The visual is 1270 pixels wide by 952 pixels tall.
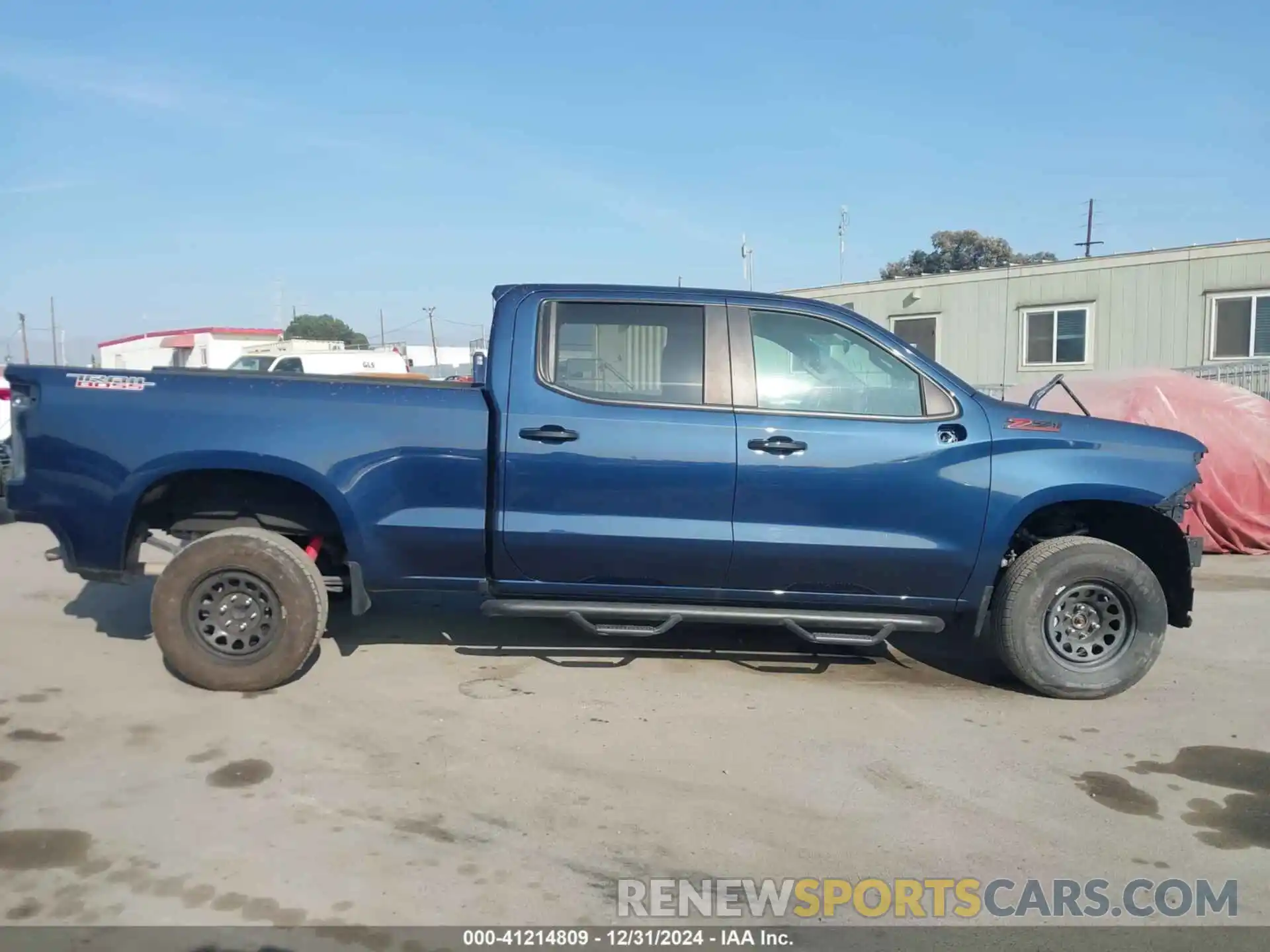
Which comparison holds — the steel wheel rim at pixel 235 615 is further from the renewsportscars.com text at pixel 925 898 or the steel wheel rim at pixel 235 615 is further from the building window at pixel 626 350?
the renewsportscars.com text at pixel 925 898

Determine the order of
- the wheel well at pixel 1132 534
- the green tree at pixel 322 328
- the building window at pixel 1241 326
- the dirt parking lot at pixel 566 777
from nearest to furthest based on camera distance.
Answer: the dirt parking lot at pixel 566 777, the wheel well at pixel 1132 534, the building window at pixel 1241 326, the green tree at pixel 322 328

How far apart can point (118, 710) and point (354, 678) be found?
1.12m

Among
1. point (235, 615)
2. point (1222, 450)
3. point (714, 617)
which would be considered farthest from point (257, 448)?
point (1222, 450)

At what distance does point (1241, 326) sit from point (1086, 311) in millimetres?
2289

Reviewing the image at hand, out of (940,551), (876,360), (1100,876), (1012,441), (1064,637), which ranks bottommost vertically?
(1100,876)

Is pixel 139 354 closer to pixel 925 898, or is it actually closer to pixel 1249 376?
pixel 1249 376

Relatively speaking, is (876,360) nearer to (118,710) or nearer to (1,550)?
(118,710)

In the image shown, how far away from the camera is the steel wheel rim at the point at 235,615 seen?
16.4 feet

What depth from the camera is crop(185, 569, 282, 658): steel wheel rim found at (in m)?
5.01

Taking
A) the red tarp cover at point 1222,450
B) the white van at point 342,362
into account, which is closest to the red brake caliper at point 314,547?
the red tarp cover at point 1222,450

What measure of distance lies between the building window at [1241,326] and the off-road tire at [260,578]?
15464 mm

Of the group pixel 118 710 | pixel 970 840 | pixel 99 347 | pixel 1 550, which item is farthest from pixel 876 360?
pixel 99 347

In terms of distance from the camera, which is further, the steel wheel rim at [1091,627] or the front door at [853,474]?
the steel wheel rim at [1091,627]

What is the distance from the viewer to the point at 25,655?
5.74 meters
